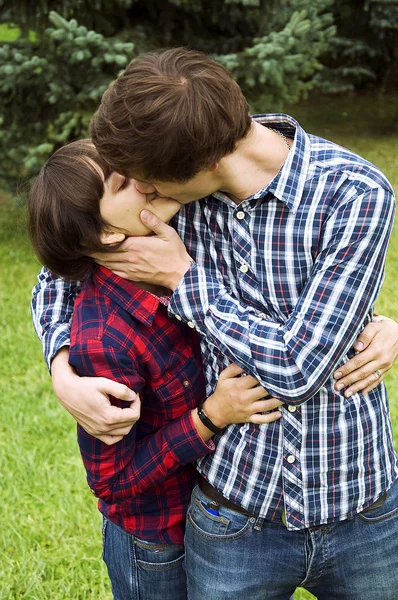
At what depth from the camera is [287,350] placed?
64.9 inches

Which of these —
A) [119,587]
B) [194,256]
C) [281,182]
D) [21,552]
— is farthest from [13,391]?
[281,182]

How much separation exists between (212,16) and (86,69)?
156 centimetres

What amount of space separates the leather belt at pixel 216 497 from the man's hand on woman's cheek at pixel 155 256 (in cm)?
52

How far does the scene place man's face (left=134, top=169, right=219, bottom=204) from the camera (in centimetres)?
176

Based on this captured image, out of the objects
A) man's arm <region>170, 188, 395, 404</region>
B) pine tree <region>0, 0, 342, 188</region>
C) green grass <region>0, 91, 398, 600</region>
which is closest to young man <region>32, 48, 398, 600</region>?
man's arm <region>170, 188, 395, 404</region>

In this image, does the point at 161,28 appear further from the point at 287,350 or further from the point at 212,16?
the point at 287,350

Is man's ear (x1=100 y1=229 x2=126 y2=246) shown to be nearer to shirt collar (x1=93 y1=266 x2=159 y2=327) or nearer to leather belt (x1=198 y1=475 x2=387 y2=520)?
shirt collar (x1=93 y1=266 x2=159 y2=327)

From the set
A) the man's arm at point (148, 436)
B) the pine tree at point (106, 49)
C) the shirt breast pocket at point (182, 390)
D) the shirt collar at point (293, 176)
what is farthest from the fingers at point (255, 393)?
the pine tree at point (106, 49)

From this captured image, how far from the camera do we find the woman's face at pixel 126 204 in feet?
6.06

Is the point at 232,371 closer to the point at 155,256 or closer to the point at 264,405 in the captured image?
the point at 264,405

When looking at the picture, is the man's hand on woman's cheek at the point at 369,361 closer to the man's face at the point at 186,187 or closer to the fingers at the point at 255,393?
the fingers at the point at 255,393

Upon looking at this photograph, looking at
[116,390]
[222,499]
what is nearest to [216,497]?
[222,499]

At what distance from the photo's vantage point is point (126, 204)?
1.85 m

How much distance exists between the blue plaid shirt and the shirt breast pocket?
0.03 meters
